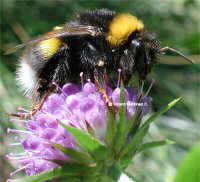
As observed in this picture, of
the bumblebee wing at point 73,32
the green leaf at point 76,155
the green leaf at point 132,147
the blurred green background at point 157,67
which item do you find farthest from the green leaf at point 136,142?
the blurred green background at point 157,67

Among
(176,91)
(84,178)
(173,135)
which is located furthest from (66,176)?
(176,91)

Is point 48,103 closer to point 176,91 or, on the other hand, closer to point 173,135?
point 173,135

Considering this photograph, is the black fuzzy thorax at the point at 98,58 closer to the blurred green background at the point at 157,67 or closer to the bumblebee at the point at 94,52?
the bumblebee at the point at 94,52

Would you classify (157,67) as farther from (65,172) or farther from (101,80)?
(65,172)

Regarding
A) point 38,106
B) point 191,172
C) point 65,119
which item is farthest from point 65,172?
point 191,172

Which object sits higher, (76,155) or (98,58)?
(98,58)
